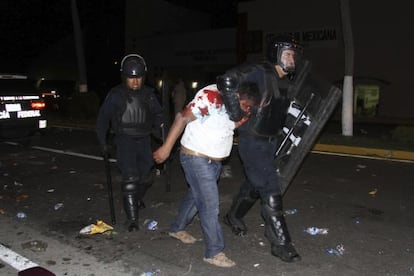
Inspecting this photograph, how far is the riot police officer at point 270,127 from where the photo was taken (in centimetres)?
423

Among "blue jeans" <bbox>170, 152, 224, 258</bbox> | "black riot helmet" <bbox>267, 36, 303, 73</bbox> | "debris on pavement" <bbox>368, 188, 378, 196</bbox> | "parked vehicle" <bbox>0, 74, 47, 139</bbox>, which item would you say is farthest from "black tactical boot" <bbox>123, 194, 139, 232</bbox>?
"parked vehicle" <bbox>0, 74, 47, 139</bbox>

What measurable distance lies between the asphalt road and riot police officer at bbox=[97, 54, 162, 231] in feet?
1.76

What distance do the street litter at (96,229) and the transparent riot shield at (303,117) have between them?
196 cm

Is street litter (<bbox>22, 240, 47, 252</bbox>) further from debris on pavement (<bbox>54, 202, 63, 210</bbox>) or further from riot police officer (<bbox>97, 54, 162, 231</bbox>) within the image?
debris on pavement (<bbox>54, 202, 63, 210</bbox>)

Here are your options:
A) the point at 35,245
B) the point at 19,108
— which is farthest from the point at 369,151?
the point at 35,245

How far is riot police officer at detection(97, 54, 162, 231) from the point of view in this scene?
5.22m

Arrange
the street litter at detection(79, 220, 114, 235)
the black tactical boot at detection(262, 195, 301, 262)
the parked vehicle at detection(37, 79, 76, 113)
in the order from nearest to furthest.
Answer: the black tactical boot at detection(262, 195, 301, 262)
the street litter at detection(79, 220, 114, 235)
the parked vehicle at detection(37, 79, 76, 113)

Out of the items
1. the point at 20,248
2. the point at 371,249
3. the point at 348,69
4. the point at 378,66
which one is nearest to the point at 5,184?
the point at 20,248

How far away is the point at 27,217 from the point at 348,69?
947cm

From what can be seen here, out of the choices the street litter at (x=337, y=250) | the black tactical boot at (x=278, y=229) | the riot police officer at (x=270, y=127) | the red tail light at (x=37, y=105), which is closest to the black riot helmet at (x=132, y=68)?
the riot police officer at (x=270, y=127)

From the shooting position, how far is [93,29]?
39.1 meters

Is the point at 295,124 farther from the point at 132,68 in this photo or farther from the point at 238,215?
the point at 132,68

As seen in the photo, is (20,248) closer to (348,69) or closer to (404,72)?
(348,69)

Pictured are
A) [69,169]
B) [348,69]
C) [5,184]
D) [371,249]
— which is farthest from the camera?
[348,69]
